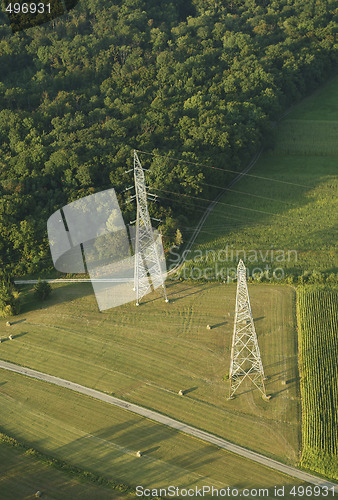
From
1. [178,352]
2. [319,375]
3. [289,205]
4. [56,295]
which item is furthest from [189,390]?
[289,205]

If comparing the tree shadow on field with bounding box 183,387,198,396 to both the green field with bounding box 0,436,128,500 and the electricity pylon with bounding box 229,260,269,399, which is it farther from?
the green field with bounding box 0,436,128,500

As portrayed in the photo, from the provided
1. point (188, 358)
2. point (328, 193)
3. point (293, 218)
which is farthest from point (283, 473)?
point (328, 193)

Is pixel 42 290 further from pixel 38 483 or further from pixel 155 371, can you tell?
pixel 38 483

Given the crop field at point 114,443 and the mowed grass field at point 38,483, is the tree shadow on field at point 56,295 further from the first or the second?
the mowed grass field at point 38,483

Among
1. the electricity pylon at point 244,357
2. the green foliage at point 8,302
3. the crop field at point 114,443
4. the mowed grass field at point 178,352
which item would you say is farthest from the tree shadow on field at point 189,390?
the green foliage at point 8,302

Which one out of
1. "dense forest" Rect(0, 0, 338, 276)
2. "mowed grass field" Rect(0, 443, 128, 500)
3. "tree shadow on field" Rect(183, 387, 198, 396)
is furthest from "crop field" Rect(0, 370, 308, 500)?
"dense forest" Rect(0, 0, 338, 276)

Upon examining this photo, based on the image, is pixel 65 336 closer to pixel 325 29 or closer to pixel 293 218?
pixel 293 218
